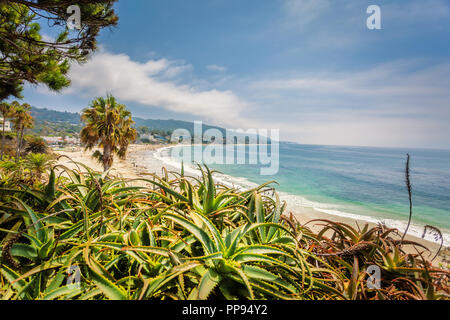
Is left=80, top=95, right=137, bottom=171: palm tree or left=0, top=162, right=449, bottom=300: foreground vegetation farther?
left=80, top=95, right=137, bottom=171: palm tree

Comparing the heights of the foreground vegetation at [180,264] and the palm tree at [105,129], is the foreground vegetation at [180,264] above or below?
below

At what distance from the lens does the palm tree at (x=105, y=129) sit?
1192cm

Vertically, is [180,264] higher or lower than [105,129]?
lower

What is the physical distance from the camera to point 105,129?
12.0 m

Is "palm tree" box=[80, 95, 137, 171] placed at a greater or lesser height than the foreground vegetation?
greater

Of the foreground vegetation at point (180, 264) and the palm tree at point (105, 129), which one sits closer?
the foreground vegetation at point (180, 264)

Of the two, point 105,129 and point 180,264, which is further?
point 105,129

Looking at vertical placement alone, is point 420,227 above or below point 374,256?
below

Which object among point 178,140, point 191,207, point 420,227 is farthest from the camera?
point 178,140

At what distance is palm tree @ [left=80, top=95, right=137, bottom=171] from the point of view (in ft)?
39.1

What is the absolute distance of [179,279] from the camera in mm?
873
